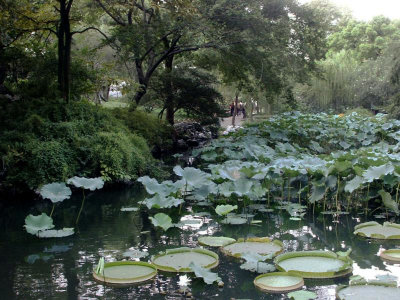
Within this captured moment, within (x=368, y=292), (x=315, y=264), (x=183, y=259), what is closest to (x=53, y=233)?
(x=183, y=259)

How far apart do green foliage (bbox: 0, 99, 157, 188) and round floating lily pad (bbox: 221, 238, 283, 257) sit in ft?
12.8

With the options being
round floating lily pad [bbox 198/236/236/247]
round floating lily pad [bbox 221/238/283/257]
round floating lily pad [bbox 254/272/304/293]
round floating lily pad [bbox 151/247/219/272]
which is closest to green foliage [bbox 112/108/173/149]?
round floating lily pad [bbox 198/236/236/247]

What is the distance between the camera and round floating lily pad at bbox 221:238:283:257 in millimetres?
4082

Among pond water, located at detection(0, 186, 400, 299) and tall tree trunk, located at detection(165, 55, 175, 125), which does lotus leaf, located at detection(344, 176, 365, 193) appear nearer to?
pond water, located at detection(0, 186, 400, 299)

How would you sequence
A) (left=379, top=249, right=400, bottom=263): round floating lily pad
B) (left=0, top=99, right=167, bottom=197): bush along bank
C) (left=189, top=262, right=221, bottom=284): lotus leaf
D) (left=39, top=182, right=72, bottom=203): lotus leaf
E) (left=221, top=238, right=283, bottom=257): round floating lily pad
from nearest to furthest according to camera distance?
1. (left=189, top=262, right=221, bottom=284): lotus leaf
2. (left=379, top=249, right=400, bottom=263): round floating lily pad
3. (left=221, top=238, right=283, bottom=257): round floating lily pad
4. (left=39, top=182, right=72, bottom=203): lotus leaf
5. (left=0, top=99, right=167, bottom=197): bush along bank

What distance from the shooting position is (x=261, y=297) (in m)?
3.27

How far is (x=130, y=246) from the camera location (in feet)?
15.1

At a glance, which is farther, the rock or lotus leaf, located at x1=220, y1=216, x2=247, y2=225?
the rock

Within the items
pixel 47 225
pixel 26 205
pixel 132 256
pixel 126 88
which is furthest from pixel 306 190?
pixel 126 88

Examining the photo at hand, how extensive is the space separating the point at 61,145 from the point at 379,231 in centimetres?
539

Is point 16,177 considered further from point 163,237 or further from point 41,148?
point 163,237

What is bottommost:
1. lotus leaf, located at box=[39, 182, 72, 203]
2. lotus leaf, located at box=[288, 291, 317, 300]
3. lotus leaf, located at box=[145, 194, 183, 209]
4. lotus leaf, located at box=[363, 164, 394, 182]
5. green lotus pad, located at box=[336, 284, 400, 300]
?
lotus leaf, located at box=[288, 291, 317, 300]

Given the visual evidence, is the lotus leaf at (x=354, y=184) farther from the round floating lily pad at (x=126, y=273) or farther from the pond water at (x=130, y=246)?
the round floating lily pad at (x=126, y=273)

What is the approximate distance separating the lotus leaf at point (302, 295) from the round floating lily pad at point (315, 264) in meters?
0.29
